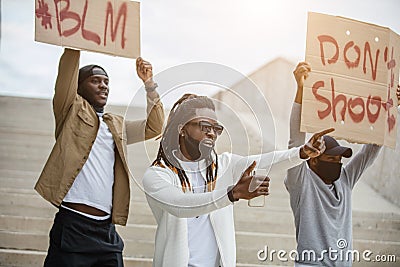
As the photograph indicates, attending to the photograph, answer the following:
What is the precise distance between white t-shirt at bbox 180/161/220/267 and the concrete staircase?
331 mm

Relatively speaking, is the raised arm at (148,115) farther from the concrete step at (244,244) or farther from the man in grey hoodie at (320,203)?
the concrete step at (244,244)

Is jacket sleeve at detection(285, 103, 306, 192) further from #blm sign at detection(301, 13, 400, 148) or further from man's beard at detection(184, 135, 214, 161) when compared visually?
man's beard at detection(184, 135, 214, 161)

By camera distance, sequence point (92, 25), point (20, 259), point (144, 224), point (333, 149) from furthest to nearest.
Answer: point (144, 224) < point (20, 259) < point (333, 149) < point (92, 25)

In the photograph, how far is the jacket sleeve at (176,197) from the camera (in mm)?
1863

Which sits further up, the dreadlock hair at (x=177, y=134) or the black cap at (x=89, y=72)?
the black cap at (x=89, y=72)

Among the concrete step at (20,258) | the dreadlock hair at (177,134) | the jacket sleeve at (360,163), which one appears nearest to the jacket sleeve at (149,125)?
the dreadlock hair at (177,134)

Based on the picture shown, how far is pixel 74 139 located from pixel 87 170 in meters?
0.10

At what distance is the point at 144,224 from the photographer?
3445 mm

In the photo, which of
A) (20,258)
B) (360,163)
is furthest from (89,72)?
(20,258)

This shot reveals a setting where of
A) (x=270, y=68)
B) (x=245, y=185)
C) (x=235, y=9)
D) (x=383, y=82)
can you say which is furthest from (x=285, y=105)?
(x=245, y=185)

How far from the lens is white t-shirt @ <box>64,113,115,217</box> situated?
2207 mm

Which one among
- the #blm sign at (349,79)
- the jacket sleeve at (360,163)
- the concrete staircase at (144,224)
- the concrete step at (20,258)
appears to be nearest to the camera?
the #blm sign at (349,79)

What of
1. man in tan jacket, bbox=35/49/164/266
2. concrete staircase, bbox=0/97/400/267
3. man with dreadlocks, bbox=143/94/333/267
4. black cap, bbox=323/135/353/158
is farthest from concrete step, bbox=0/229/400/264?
man with dreadlocks, bbox=143/94/333/267

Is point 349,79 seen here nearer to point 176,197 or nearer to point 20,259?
point 176,197
